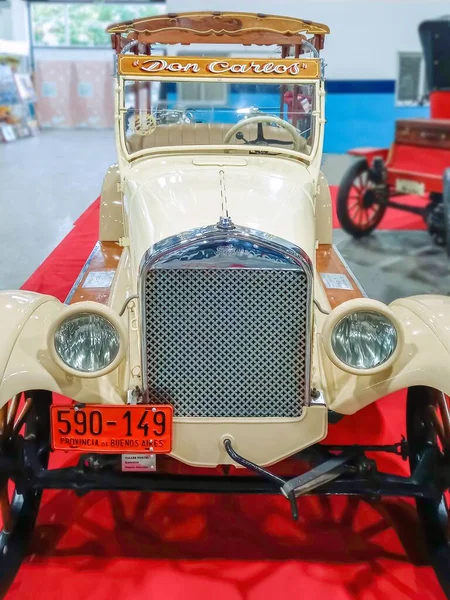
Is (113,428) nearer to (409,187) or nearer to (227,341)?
(227,341)

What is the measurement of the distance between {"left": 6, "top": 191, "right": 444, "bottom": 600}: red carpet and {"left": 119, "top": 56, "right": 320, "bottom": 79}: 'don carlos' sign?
6.11 feet

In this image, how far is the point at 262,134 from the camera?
10.9 feet

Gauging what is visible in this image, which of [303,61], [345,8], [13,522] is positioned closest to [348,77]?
[345,8]

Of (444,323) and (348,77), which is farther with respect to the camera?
(348,77)

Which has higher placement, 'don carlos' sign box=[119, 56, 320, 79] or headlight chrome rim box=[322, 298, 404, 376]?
'don carlos' sign box=[119, 56, 320, 79]

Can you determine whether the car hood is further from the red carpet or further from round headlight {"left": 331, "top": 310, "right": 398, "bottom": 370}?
the red carpet

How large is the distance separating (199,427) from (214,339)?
0.29m

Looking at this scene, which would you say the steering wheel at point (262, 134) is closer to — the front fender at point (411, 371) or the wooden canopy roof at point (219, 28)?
the wooden canopy roof at point (219, 28)

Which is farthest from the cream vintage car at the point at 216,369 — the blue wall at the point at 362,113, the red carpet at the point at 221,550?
the blue wall at the point at 362,113

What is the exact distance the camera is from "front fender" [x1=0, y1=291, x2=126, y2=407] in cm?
196

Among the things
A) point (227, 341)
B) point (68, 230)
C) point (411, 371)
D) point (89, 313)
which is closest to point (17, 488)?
point (89, 313)

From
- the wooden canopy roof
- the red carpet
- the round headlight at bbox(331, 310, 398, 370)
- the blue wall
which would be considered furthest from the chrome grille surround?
the blue wall

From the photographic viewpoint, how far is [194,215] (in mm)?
2242

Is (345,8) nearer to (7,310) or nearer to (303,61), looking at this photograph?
(303,61)
